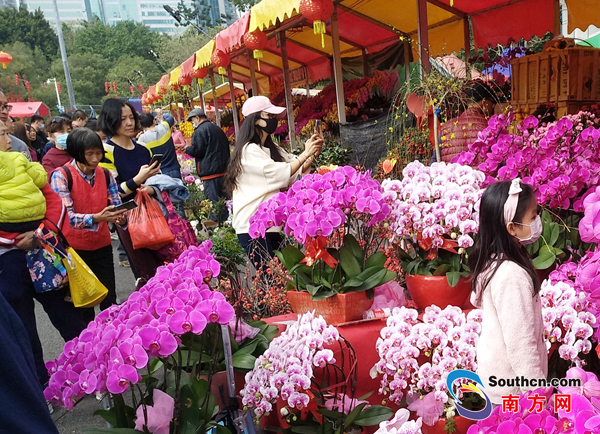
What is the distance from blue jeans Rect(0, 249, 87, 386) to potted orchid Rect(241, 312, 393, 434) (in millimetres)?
1376

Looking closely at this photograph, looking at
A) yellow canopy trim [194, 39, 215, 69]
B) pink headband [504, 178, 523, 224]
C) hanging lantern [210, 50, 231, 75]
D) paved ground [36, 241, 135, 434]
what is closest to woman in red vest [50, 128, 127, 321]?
paved ground [36, 241, 135, 434]

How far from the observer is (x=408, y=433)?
1401mm

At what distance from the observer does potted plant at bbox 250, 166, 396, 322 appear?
5.98 ft

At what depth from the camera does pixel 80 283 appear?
281 centimetres

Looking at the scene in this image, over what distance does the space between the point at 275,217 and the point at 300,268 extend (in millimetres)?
247

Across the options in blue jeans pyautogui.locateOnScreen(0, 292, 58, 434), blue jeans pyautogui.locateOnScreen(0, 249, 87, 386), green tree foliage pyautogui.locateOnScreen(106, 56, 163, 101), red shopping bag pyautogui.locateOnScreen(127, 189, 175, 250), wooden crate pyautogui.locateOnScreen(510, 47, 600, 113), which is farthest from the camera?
green tree foliage pyautogui.locateOnScreen(106, 56, 163, 101)

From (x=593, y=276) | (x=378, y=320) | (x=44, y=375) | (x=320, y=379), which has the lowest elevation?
(x=44, y=375)

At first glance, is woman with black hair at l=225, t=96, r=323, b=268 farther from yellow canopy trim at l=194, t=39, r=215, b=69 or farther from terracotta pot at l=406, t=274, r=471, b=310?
yellow canopy trim at l=194, t=39, r=215, b=69

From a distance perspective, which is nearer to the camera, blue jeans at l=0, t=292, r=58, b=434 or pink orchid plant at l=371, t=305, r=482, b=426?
blue jeans at l=0, t=292, r=58, b=434

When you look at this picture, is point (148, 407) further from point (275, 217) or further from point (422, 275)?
point (422, 275)

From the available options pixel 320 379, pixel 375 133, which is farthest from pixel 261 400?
pixel 375 133

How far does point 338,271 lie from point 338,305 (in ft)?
0.45

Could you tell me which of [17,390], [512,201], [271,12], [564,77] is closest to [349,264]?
[512,201]

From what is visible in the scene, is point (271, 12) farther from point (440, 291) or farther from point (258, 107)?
point (440, 291)
